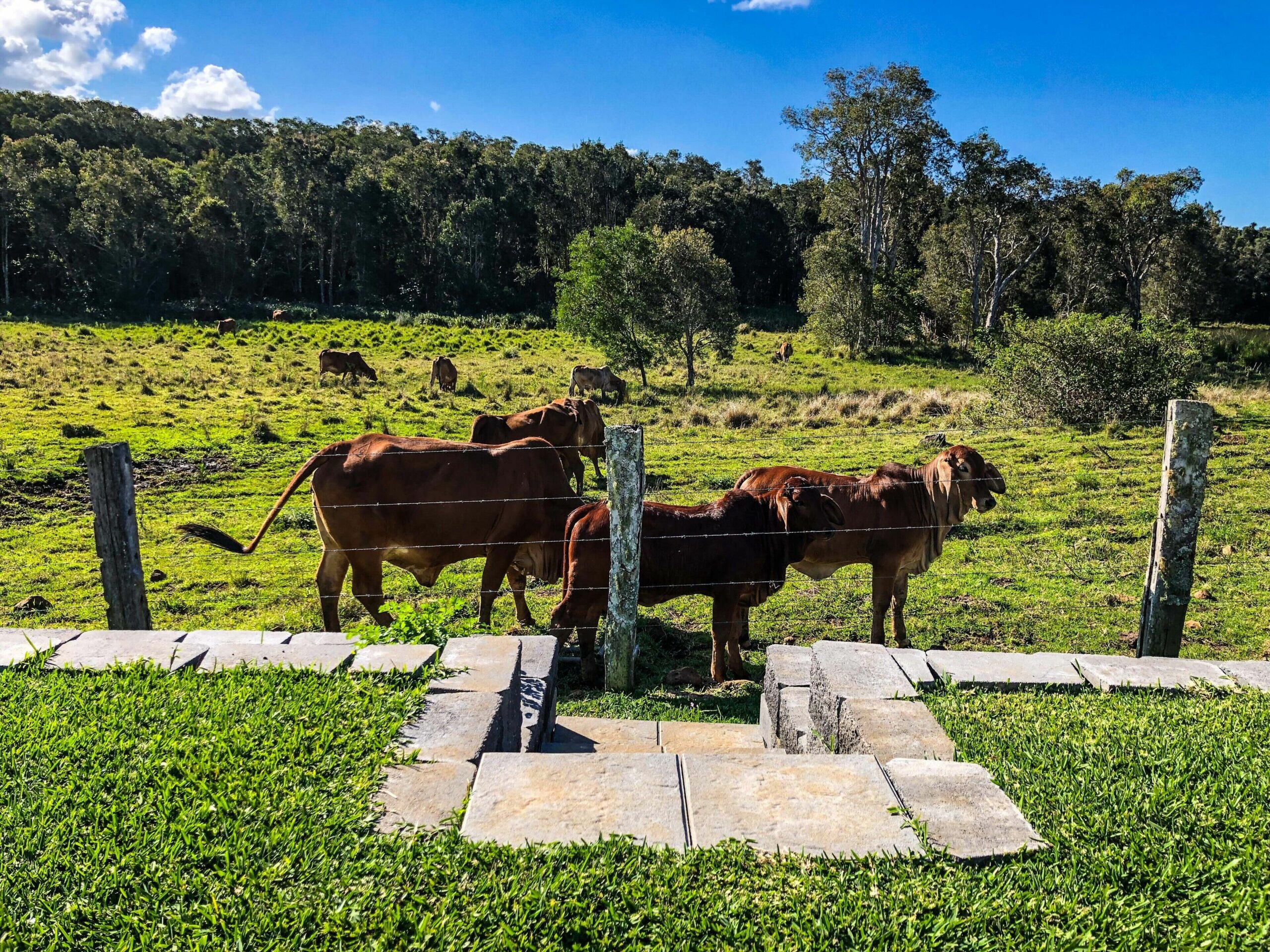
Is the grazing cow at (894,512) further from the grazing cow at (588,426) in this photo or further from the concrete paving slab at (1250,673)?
the grazing cow at (588,426)

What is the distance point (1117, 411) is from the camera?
57.2 ft

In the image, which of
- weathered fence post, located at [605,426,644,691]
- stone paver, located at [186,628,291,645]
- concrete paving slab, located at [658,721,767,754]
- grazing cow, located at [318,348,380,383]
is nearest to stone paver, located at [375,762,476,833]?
concrete paving slab, located at [658,721,767,754]

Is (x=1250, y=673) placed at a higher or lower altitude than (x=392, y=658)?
lower

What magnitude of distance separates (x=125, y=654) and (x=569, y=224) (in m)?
63.7

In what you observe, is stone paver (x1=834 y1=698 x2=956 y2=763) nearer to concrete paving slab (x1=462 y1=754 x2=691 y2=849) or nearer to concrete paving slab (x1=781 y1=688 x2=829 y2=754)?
concrete paving slab (x1=781 y1=688 x2=829 y2=754)

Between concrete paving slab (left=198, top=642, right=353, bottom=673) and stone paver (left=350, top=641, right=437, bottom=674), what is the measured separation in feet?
0.32

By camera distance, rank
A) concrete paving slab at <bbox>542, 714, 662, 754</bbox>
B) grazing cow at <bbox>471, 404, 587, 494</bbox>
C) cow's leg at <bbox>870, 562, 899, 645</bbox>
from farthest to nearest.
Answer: grazing cow at <bbox>471, 404, 587, 494</bbox>, cow's leg at <bbox>870, 562, 899, 645</bbox>, concrete paving slab at <bbox>542, 714, 662, 754</bbox>

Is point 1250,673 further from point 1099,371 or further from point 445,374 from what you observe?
point 445,374

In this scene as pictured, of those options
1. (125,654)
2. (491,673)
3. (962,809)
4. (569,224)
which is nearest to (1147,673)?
(962,809)

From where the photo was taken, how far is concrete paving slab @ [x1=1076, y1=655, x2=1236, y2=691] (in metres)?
4.90

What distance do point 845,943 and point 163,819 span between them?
2.48 metres

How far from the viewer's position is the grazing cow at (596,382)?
25.3m

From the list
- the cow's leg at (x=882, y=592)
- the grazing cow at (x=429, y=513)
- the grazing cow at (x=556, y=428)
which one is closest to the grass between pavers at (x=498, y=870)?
the cow's leg at (x=882, y=592)

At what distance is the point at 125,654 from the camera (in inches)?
193
